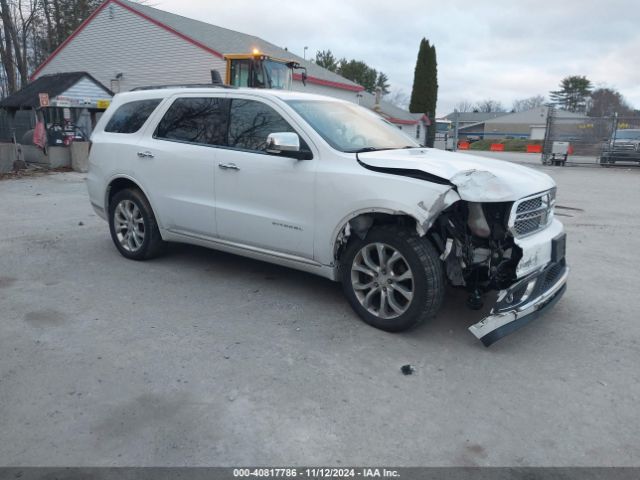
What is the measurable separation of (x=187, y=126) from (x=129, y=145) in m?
0.81

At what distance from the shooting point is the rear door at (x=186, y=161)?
16.1 feet

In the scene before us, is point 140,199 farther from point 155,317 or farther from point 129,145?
point 155,317

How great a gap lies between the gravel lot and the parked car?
21356mm

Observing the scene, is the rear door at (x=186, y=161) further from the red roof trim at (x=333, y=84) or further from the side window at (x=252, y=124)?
the red roof trim at (x=333, y=84)

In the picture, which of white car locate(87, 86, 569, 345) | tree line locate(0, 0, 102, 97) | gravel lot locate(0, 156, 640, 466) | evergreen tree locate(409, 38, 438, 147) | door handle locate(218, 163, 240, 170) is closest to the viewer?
gravel lot locate(0, 156, 640, 466)

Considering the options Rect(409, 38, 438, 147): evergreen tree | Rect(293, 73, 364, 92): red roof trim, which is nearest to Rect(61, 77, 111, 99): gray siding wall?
Rect(293, 73, 364, 92): red roof trim

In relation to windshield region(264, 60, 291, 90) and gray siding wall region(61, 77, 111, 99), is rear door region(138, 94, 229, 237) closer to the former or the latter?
windshield region(264, 60, 291, 90)

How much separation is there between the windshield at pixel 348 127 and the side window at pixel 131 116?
6.11 ft

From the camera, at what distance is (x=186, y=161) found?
5.01 metres

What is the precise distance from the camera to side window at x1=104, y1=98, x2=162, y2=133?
5512 millimetres

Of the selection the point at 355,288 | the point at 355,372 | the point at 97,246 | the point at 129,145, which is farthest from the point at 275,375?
the point at 97,246

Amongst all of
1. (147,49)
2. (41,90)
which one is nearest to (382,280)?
(41,90)

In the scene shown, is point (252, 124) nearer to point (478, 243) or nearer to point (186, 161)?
point (186, 161)

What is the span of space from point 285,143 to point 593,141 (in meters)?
25.6
